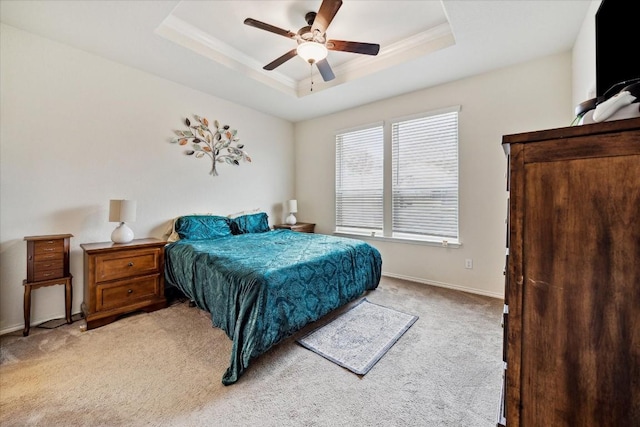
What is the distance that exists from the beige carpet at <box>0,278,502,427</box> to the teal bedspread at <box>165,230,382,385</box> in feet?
0.70

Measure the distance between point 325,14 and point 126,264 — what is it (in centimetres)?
293

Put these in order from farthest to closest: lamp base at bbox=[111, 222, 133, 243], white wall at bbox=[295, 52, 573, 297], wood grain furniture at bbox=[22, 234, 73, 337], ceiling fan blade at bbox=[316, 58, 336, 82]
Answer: white wall at bbox=[295, 52, 573, 297] < lamp base at bbox=[111, 222, 133, 243] < ceiling fan blade at bbox=[316, 58, 336, 82] < wood grain furniture at bbox=[22, 234, 73, 337]

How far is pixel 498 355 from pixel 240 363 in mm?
1900

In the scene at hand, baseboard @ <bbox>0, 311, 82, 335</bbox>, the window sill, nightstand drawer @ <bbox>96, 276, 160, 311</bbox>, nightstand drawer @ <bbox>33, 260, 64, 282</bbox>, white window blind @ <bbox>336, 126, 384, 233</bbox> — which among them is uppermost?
white window blind @ <bbox>336, 126, 384, 233</bbox>

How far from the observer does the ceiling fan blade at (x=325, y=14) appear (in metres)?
1.91

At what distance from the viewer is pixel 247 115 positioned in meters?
4.33

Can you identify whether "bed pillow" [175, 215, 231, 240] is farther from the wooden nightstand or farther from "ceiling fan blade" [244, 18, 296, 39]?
"ceiling fan blade" [244, 18, 296, 39]

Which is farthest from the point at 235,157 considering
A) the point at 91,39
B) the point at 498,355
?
the point at 498,355

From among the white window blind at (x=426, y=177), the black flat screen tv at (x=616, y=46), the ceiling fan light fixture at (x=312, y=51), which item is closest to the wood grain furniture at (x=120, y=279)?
the ceiling fan light fixture at (x=312, y=51)

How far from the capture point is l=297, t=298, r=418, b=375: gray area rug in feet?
6.35

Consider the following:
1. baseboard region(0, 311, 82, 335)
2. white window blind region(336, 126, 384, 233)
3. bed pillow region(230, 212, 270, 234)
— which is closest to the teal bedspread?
bed pillow region(230, 212, 270, 234)

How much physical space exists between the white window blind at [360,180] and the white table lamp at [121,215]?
2995 mm

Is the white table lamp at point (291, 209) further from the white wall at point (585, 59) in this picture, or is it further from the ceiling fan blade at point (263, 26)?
the white wall at point (585, 59)

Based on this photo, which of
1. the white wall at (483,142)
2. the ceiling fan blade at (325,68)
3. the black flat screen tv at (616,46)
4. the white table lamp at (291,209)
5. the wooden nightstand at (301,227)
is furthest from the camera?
the white table lamp at (291,209)
